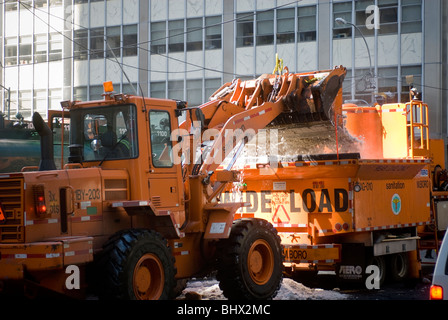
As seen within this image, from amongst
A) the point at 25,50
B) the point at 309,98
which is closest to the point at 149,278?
the point at 309,98

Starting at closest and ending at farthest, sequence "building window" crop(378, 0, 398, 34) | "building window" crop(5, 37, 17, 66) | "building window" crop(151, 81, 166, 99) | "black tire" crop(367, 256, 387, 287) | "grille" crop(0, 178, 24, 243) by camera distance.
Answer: "grille" crop(0, 178, 24, 243) < "black tire" crop(367, 256, 387, 287) < "building window" crop(378, 0, 398, 34) < "building window" crop(151, 81, 166, 99) < "building window" crop(5, 37, 17, 66)

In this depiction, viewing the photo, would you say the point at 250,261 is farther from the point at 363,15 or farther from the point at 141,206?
the point at 363,15

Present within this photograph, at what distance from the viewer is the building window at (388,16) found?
114 feet

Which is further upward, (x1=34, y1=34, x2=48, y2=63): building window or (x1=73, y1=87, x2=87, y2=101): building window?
(x1=34, y1=34, x2=48, y2=63): building window

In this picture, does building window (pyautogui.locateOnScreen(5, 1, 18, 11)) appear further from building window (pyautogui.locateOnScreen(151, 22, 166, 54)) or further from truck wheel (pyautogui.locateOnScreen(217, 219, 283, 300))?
truck wheel (pyautogui.locateOnScreen(217, 219, 283, 300))

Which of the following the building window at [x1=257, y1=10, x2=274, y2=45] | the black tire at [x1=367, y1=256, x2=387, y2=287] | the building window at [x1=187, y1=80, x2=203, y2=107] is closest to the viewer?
the black tire at [x1=367, y1=256, x2=387, y2=287]

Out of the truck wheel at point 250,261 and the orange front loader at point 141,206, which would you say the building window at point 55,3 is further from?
the truck wheel at point 250,261

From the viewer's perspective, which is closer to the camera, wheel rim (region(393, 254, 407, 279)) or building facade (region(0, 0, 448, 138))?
wheel rim (region(393, 254, 407, 279))

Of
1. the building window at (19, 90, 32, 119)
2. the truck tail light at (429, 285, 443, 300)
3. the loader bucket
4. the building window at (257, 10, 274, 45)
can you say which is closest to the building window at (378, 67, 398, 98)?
the building window at (257, 10, 274, 45)

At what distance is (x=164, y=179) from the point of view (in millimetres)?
9664

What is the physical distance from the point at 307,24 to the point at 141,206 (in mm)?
28464

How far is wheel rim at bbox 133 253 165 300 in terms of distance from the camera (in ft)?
28.0

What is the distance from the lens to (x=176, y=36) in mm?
38500

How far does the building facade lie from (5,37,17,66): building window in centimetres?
7
